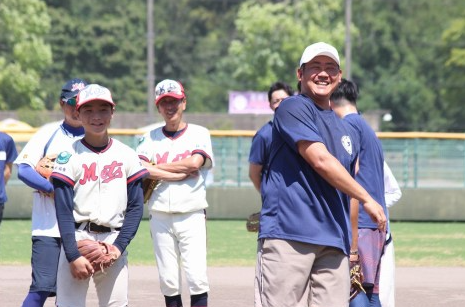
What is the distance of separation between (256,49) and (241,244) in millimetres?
50907

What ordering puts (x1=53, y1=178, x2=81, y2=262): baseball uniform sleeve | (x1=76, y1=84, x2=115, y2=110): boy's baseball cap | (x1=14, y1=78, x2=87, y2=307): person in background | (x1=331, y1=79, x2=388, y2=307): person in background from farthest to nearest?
(x1=14, y1=78, x2=87, y2=307): person in background
(x1=331, y1=79, x2=388, y2=307): person in background
(x1=76, y1=84, x2=115, y2=110): boy's baseball cap
(x1=53, y1=178, x2=81, y2=262): baseball uniform sleeve

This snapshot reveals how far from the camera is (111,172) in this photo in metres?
7.19

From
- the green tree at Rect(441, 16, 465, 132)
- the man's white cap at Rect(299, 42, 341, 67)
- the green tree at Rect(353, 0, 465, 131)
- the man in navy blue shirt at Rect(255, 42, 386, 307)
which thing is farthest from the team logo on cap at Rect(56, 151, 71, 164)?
the green tree at Rect(353, 0, 465, 131)

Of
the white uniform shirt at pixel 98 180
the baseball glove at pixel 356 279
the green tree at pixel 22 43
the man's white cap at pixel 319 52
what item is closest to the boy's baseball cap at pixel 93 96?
the white uniform shirt at pixel 98 180

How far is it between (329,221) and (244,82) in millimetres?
69756

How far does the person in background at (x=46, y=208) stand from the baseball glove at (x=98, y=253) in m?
1.44

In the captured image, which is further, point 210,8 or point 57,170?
point 210,8

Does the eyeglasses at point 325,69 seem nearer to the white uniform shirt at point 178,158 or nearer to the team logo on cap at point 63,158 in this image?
the team logo on cap at point 63,158

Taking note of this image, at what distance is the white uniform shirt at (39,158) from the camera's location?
27.8ft

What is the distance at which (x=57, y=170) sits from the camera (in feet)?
23.3

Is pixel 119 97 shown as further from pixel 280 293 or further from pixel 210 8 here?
pixel 280 293

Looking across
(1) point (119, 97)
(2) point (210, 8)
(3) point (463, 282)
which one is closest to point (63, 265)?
(3) point (463, 282)

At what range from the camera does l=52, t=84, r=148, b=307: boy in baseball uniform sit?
7.10 m

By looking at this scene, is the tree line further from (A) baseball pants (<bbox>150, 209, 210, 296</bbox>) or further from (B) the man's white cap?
(B) the man's white cap
